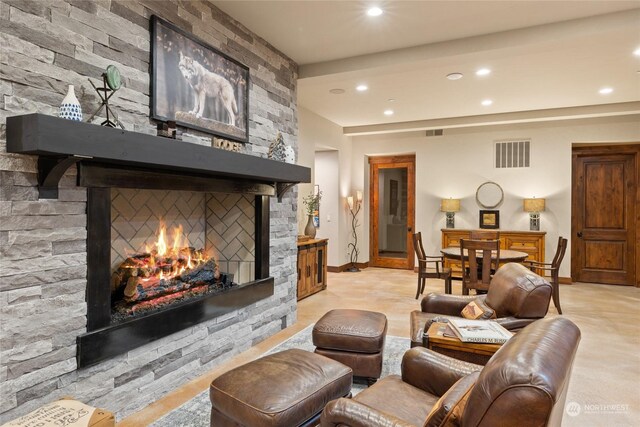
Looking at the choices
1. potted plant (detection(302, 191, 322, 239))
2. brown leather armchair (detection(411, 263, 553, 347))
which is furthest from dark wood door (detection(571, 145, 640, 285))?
brown leather armchair (detection(411, 263, 553, 347))

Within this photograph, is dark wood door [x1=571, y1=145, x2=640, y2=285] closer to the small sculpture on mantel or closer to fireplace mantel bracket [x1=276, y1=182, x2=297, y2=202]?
fireplace mantel bracket [x1=276, y1=182, x2=297, y2=202]

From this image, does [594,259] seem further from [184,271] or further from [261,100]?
[184,271]

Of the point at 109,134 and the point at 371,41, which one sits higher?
the point at 371,41

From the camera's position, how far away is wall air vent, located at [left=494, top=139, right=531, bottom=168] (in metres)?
7.15

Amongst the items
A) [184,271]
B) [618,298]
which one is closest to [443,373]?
[184,271]

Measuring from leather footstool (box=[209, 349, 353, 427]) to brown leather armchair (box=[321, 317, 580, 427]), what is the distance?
0.85 ft

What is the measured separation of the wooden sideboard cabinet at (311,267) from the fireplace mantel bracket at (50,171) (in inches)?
145

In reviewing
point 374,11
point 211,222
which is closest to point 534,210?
point 374,11

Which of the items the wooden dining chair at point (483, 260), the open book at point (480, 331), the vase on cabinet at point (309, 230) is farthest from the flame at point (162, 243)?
the wooden dining chair at point (483, 260)

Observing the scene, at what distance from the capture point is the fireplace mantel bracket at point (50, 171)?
6.34ft

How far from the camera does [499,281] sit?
3057 mm

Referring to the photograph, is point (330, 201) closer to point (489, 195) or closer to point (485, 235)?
point (485, 235)

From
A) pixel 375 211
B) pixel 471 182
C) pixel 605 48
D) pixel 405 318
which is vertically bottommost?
pixel 405 318

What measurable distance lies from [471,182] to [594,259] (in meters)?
2.54
